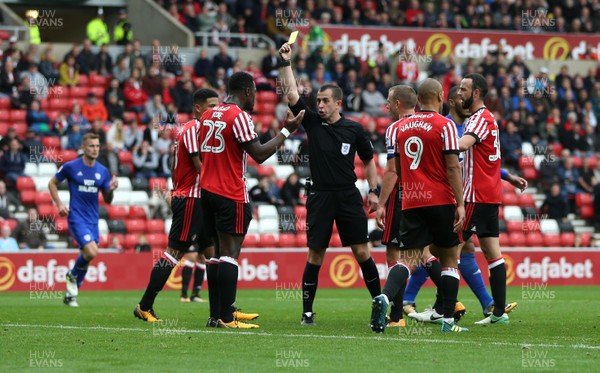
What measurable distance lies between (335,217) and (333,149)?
26.9 inches

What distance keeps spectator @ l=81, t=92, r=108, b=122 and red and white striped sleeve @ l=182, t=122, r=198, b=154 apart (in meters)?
12.6

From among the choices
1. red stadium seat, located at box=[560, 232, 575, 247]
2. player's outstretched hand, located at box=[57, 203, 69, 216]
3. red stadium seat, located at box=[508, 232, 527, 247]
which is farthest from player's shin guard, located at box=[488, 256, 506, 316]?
red stadium seat, located at box=[560, 232, 575, 247]

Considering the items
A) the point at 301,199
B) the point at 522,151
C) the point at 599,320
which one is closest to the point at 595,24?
the point at 522,151

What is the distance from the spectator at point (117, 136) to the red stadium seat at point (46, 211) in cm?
213

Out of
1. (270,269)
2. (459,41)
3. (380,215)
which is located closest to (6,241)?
(270,269)

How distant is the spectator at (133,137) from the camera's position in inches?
966

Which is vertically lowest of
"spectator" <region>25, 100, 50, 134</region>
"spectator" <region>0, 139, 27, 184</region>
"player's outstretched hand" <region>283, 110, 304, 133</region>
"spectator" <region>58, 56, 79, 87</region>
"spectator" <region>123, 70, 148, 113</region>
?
"spectator" <region>0, 139, 27, 184</region>

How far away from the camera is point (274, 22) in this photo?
3036cm

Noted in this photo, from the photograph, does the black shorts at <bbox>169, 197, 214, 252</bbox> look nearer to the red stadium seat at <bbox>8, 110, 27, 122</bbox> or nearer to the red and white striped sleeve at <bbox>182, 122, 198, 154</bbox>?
the red and white striped sleeve at <bbox>182, 122, 198, 154</bbox>

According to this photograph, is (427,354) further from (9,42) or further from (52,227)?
(9,42)

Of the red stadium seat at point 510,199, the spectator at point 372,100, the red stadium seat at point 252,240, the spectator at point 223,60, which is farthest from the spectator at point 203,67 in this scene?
the red stadium seat at point 510,199

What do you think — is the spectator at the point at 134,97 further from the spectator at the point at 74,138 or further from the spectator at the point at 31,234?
the spectator at the point at 31,234

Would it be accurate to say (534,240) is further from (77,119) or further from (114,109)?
(77,119)

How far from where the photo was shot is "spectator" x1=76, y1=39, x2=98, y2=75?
86.3 feet
